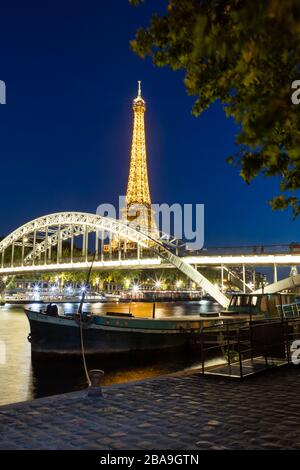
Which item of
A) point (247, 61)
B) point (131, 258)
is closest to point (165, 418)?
point (247, 61)

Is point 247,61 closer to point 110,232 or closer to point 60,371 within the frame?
point 60,371

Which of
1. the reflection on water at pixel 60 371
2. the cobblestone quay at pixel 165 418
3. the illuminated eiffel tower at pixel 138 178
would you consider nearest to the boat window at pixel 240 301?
the reflection on water at pixel 60 371

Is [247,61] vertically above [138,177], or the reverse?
[138,177]

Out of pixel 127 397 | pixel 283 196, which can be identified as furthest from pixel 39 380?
pixel 283 196

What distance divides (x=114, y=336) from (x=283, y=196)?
19362mm

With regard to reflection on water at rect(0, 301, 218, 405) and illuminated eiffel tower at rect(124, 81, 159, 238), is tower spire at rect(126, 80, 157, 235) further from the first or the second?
reflection on water at rect(0, 301, 218, 405)

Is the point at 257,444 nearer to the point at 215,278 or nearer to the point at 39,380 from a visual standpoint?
the point at 39,380

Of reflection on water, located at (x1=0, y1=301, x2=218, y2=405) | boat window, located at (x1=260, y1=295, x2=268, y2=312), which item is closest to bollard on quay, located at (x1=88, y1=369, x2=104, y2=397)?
reflection on water, located at (x1=0, y1=301, x2=218, y2=405)

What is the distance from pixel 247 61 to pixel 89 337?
21190mm

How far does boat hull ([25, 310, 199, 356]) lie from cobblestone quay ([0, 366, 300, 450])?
14005mm

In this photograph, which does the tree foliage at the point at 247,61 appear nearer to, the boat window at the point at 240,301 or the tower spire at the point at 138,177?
the boat window at the point at 240,301

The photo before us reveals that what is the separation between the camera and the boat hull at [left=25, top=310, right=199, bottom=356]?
2373cm

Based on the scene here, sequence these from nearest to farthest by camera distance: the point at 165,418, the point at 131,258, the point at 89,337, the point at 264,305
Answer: the point at 165,418 → the point at 89,337 → the point at 264,305 → the point at 131,258

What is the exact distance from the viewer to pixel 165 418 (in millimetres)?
7191
